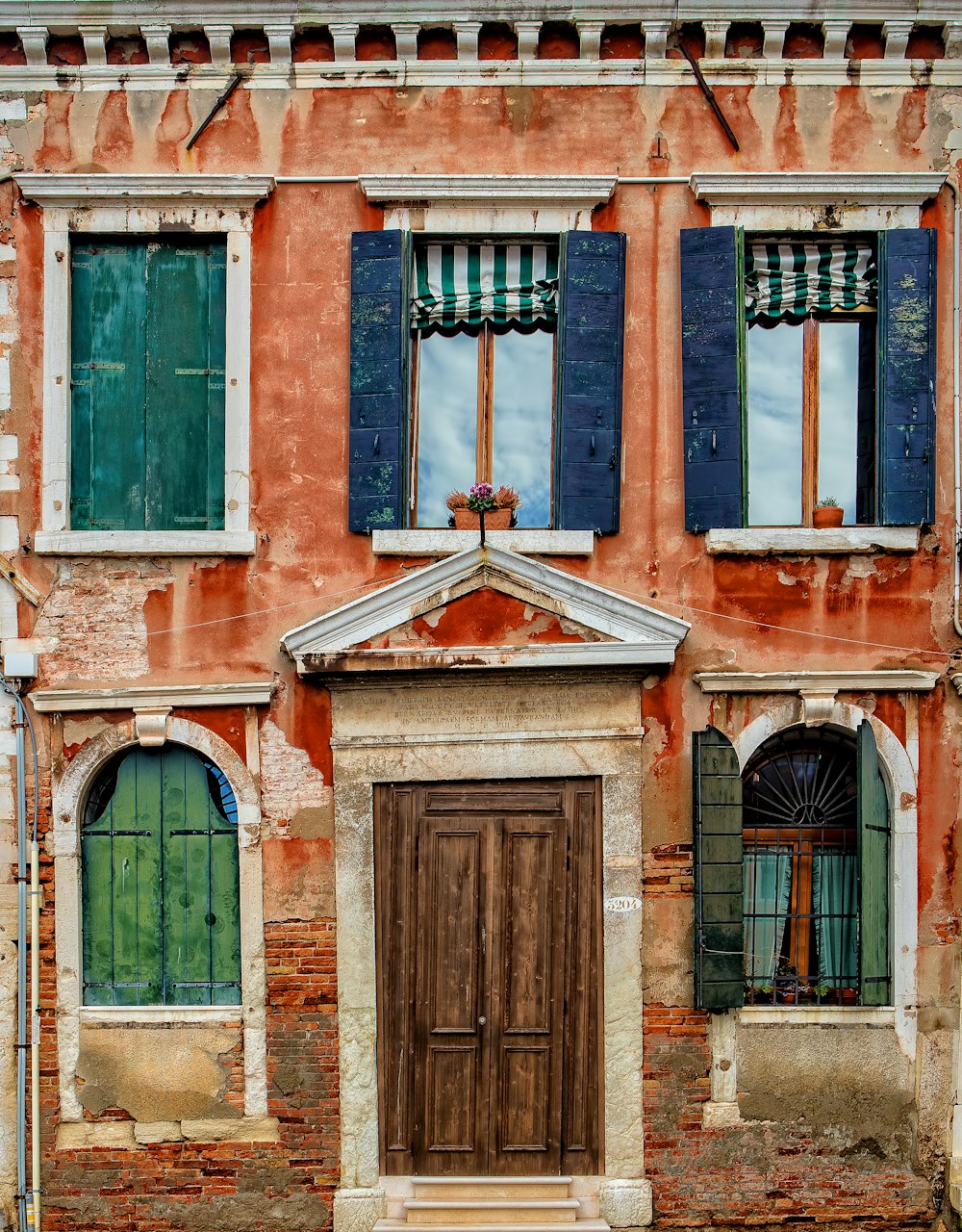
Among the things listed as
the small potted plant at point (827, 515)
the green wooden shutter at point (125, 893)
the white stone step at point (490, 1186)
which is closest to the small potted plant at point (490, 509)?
the small potted plant at point (827, 515)

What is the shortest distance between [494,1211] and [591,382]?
5.41m

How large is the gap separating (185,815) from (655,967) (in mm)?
3267

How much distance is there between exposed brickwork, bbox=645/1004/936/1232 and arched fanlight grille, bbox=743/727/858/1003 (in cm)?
72

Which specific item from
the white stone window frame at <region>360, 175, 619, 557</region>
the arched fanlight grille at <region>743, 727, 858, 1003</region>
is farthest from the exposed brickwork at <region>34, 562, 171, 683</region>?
the arched fanlight grille at <region>743, 727, 858, 1003</region>

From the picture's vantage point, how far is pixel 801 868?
757 cm

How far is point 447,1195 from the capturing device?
7.24m

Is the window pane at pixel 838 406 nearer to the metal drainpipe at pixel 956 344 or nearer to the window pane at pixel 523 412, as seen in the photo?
the metal drainpipe at pixel 956 344

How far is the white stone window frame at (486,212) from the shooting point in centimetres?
740

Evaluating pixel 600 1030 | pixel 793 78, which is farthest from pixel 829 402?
pixel 600 1030

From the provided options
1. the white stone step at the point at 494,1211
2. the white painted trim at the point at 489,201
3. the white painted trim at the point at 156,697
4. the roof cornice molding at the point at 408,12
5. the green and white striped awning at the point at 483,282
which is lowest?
the white stone step at the point at 494,1211

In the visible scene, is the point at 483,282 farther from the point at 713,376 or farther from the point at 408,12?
the point at 408,12

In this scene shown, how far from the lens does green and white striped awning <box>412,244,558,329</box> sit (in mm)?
7668

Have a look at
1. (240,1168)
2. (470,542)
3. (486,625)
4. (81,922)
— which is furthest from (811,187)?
(240,1168)

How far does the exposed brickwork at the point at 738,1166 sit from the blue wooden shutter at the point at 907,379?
3.70 m
